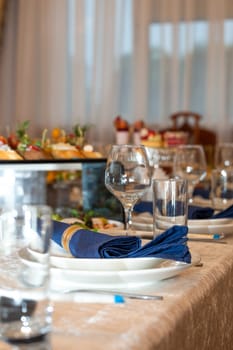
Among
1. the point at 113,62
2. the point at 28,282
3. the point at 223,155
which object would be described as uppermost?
the point at 113,62

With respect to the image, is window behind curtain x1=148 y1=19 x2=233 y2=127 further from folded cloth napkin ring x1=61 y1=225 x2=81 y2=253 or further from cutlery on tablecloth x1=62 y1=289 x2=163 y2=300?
cutlery on tablecloth x1=62 y1=289 x2=163 y2=300

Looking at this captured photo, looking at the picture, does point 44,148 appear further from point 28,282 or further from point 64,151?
point 28,282

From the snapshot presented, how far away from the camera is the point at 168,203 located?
1.30 meters

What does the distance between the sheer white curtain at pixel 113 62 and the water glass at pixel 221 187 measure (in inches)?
152

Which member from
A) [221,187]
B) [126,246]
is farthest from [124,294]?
[221,187]

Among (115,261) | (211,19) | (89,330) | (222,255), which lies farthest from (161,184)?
(211,19)

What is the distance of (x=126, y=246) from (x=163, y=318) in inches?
9.5

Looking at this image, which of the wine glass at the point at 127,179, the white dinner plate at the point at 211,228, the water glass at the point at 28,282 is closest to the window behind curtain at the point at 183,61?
the white dinner plate at the point at 211,228

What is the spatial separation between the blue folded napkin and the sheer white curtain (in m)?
4.63

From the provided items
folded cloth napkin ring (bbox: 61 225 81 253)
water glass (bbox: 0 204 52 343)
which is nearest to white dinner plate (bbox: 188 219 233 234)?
folded cloth napkin ring (bbox: 61 225 81 253)

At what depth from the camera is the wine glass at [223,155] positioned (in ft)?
8.80

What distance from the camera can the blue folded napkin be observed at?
104cm

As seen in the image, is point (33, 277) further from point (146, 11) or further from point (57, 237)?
point (146, 11)

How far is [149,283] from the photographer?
101cm
